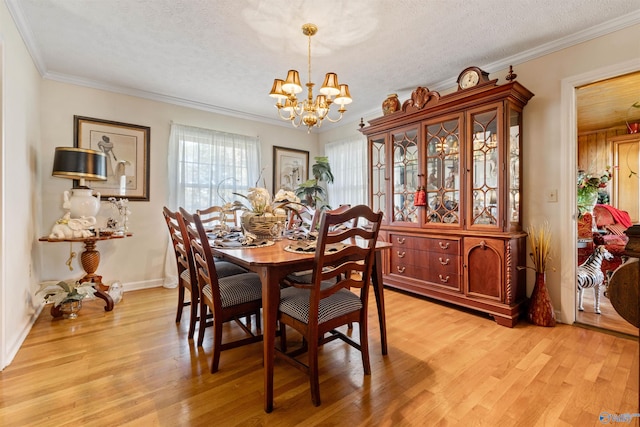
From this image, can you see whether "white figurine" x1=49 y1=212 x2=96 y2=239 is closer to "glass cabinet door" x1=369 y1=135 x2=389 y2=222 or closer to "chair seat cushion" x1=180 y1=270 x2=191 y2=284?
"chair seat cushion" x1=180 y1=270 x2=191 y2=284

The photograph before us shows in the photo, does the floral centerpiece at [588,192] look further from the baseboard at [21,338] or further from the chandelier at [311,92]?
the baseboard at [21,338]

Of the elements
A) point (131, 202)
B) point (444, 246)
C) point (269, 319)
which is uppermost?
point (131, 202)

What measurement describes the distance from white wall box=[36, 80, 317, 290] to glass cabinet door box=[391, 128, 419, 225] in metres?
2.48

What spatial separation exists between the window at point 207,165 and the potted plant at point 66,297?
1.38 m

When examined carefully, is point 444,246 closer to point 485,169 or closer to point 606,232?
point 485,169

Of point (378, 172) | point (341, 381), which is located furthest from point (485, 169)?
point (341, 381)

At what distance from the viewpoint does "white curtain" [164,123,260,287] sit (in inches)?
147

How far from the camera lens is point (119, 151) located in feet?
11.2

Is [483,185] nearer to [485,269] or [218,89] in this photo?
[485,269]

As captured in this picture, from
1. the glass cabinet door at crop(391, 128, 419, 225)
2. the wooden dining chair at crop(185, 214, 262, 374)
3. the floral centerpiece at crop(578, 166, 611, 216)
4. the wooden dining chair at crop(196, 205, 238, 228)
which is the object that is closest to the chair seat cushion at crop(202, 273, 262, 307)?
the wooden dining chair at crop(185, 214, 262, 374)

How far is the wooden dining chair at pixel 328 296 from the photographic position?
1.44 metres

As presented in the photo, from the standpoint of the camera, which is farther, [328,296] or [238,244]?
[238,244]

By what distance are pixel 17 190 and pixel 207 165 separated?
6.63 feet

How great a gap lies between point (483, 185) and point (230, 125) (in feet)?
11.2
